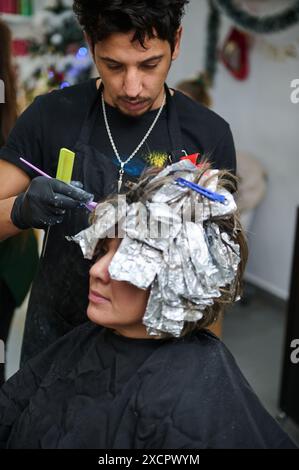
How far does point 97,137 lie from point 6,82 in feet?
2.14

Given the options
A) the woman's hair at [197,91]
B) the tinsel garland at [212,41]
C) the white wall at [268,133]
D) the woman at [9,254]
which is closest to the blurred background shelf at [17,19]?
the white wall at [268,133]

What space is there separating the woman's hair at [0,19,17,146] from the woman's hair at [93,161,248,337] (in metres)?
0.92

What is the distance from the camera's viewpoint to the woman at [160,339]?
1.02 m

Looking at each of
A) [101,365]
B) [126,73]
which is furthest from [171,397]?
[126,73]

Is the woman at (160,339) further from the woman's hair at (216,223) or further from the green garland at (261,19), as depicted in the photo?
the green garland at (261,19)

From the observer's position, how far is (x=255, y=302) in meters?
3.70

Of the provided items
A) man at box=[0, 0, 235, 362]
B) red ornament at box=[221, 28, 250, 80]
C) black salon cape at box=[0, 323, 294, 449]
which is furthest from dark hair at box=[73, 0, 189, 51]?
red ornament at box=[221, 28, 250, 80]

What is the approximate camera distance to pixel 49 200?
121cm

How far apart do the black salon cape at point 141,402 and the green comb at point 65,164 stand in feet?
1.13

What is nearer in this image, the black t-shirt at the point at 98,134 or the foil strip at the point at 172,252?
the foil strip at the point at 172,252

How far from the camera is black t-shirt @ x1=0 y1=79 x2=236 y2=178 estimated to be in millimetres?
1412

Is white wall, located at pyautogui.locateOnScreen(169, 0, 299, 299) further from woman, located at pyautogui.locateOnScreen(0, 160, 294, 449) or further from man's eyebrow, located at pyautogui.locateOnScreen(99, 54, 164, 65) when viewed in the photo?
woman, located at pyautogui.locateOnScreen(0, 160, 294, 449)

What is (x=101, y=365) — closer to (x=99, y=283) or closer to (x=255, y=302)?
(x=99, y=283)

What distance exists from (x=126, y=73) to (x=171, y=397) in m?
0.68
